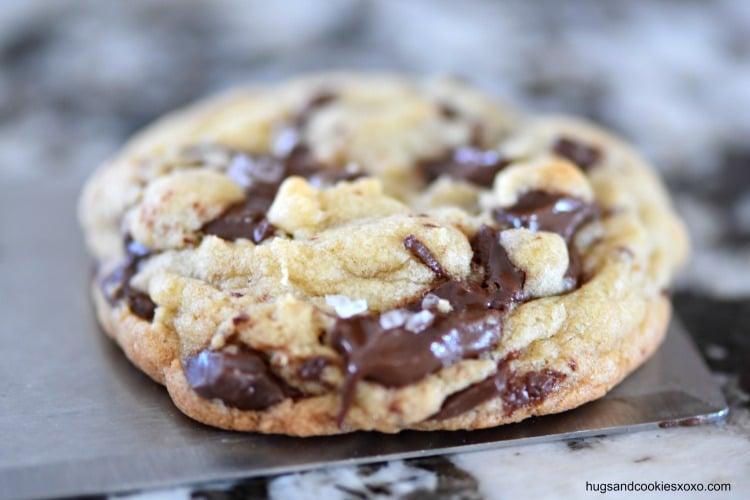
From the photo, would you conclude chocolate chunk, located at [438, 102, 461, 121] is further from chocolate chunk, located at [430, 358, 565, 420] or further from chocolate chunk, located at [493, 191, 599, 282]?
chocolate chunk, located at [430, 358, 565, 420]

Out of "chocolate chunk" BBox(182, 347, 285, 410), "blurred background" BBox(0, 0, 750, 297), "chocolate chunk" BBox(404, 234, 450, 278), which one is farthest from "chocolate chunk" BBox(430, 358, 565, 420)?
"blurred background" BBox(0, 0, 750, 297)

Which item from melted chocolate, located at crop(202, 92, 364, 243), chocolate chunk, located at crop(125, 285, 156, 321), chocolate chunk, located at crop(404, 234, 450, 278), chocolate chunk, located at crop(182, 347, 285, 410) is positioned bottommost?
chocolate chunk, located at crop(125, 285, 156, 321)

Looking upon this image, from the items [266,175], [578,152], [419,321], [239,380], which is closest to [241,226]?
[266,175]

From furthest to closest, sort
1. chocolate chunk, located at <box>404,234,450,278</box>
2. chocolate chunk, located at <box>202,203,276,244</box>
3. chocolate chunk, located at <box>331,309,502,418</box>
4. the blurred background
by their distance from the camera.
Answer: the blurred background → chocolate chunk, located at <box>202,203,276,244</box> → chocolate chunk, located at <box>404,234,450,278</box> → chocolate chunk, located at <box>331,309,502,418</box>

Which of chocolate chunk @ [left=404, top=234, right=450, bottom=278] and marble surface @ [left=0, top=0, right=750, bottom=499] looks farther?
marble surface @ [left=0, top=0, right=750, bottom=499]

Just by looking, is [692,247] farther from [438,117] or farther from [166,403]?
[166,403]

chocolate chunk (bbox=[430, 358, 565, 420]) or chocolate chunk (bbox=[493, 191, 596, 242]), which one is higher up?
chocolate chunk (bbox=[493, 191, 596, 242])

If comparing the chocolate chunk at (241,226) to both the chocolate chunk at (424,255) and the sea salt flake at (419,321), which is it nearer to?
the chocolate chunk at (424,255)
